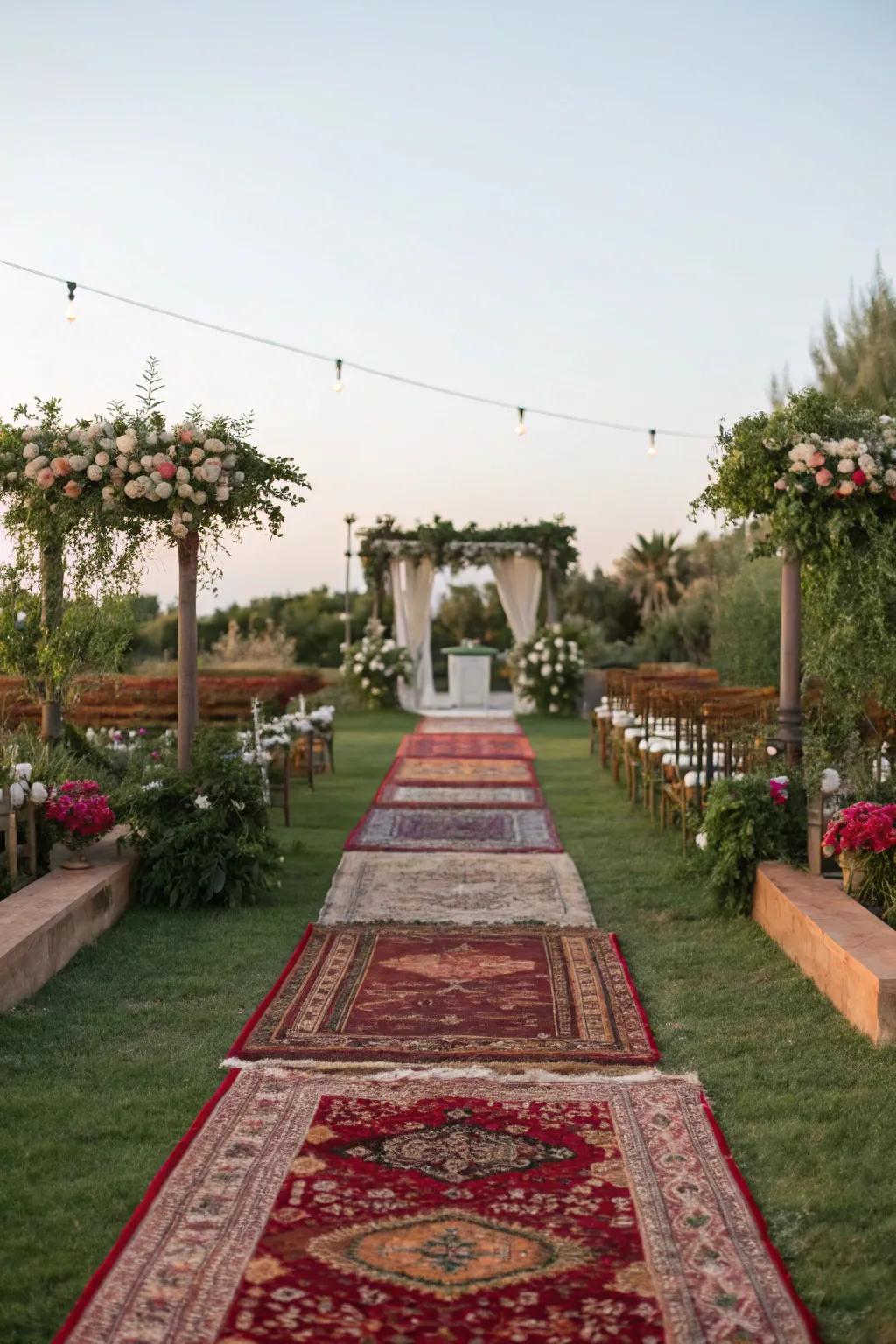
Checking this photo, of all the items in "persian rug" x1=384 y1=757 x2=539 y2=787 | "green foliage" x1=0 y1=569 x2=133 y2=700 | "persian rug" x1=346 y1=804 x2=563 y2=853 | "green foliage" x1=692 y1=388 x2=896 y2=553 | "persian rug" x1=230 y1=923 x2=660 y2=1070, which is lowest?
"persian rug" x1=230 y1=923 x2=660 y2=1070

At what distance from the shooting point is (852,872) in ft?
18.7

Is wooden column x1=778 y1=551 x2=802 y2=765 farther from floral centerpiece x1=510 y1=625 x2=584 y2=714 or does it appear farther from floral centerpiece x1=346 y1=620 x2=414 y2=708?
floral centerpiece x1=346 y1=620 x2=414 y2=708

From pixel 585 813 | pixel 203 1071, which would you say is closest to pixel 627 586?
pixel 585 813

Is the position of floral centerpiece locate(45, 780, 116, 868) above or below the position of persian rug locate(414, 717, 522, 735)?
above

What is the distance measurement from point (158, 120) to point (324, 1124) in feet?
28.3

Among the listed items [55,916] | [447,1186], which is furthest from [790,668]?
[447,1186]

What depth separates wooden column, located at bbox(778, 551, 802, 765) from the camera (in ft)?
23.3

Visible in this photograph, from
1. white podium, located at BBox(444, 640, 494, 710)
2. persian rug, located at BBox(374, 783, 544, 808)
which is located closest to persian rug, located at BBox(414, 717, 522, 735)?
white podium, located at BBox(444, 640, 494, 710)

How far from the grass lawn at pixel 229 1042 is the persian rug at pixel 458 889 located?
0.18 meters

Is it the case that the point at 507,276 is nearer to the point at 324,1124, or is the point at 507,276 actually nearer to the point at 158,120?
the point at 158,120

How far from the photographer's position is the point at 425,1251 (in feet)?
9.62

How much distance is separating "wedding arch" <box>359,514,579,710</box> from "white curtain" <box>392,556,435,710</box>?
0.01m

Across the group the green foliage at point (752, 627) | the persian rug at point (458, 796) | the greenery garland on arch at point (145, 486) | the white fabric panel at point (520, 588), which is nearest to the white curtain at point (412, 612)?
the white fabric panel at point (520, 588)

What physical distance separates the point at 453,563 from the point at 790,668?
14.4m
